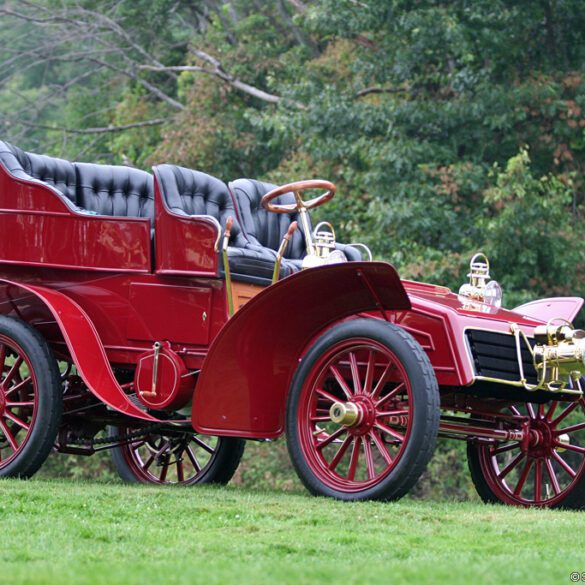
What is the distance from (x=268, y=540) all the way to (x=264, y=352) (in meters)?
1.98

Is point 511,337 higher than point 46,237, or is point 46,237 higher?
point 46,237

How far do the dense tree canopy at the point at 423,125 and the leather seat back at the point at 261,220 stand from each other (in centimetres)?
633

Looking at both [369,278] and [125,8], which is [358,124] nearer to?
[125,8]

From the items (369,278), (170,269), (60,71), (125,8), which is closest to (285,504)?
(369,278)

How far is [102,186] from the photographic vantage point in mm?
8992

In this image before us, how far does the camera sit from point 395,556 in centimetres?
499

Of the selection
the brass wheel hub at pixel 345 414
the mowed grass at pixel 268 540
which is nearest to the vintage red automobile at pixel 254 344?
the brass wheel hub at pixel 345 414

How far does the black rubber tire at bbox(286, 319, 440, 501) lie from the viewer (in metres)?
6.30

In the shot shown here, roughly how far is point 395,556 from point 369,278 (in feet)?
6.30

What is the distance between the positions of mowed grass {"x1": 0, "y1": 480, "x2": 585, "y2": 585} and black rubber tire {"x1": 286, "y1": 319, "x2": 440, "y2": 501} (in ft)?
0.36

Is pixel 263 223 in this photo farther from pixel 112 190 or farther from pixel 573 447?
pixel 573 447

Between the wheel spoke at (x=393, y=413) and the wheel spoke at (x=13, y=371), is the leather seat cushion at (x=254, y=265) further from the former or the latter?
the wheel spoke at (x=13, y=371)


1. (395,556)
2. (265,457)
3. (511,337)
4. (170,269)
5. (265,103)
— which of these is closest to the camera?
(395,556)

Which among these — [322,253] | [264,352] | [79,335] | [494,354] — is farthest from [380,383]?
[79,335]
